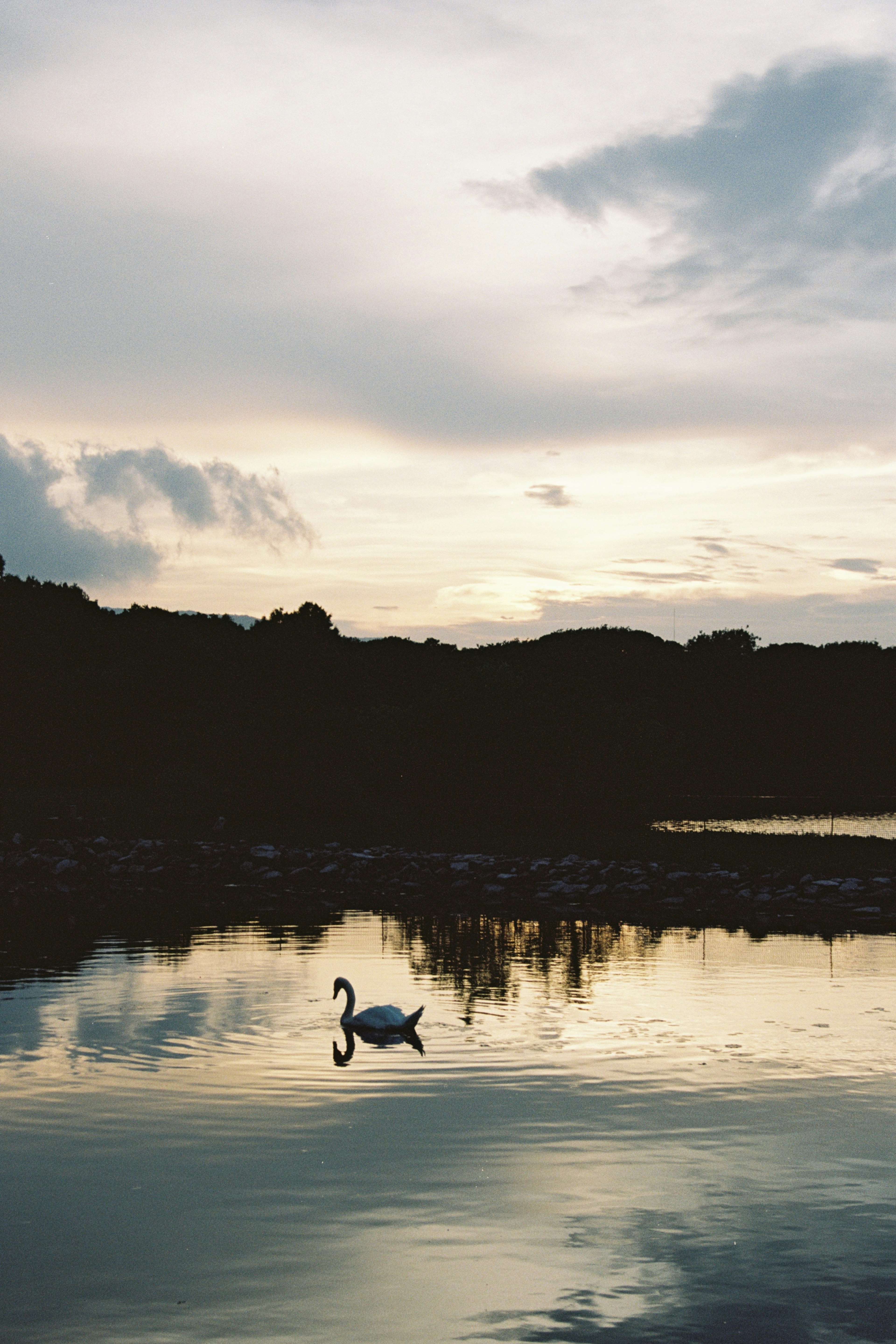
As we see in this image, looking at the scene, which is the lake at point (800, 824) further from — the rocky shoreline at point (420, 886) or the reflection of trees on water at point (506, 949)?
the reflection of trees on water at point (506, 949)

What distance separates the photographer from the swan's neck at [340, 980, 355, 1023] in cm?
1917

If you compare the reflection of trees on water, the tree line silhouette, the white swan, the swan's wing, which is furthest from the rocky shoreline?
the swan's wing

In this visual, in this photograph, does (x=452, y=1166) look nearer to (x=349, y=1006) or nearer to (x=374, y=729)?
(x=349, y=1006)

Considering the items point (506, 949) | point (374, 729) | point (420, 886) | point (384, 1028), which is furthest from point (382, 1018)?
point (374, 729)

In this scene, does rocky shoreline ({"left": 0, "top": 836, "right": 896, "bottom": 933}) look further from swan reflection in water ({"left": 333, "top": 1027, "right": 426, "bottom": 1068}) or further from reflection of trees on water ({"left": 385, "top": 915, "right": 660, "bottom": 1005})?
swan reflection in water ({"left": 333, "top": 1027, "right": 426, "bottom": 1068})

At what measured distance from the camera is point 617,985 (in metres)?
23.3

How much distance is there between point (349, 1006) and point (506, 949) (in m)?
9.91

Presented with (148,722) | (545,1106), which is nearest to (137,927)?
(545,1106)

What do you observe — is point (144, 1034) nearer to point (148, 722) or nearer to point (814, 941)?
point (814, 941)

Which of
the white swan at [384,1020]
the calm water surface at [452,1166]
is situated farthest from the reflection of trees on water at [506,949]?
the white swan at [384,1020]

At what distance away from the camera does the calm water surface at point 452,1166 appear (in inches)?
362

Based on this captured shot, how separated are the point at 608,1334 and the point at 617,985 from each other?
14810 millimetres

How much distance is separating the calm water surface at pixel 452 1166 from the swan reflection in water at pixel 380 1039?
0.16 meters

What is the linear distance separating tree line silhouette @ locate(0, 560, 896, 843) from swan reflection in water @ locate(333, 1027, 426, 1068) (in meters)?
36.1
